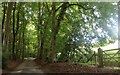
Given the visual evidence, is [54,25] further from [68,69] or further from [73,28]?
[68,69]

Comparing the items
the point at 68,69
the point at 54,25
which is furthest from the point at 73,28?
the point at 68,69

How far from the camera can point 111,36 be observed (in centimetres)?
1833

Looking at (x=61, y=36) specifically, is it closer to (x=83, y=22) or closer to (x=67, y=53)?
(x=67, y=53)

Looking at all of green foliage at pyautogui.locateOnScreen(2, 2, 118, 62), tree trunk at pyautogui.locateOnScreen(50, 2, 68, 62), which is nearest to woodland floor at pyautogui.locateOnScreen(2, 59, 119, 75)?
tree trunk at pyautogui.locateOnScreen(50, 2, 68, 62)

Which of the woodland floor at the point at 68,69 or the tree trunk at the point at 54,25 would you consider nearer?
the woodland floor at the point at 68,69

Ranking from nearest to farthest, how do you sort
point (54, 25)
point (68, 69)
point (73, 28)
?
point (68, 69)
point (54, 25)
point (73, 28)

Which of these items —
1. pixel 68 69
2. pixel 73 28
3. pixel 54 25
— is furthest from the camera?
pixel 73 28

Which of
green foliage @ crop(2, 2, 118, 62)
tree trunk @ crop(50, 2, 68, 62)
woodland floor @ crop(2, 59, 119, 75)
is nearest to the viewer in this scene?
woodland floor @ crop(2, 59, 119, 75)

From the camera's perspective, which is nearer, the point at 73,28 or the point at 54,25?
the point at 54,25

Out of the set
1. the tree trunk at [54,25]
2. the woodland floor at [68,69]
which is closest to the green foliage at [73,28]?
the tree trunk at [54,25]

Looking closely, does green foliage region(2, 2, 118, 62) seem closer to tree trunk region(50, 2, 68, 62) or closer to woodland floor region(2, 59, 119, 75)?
tree trunk region(50, 2, 68, 62)

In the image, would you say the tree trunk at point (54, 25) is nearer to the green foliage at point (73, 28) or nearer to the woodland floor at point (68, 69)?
the green foliage at point (73, 28)

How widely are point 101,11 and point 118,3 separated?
164cm

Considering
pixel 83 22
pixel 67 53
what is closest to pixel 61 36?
pixel 67 53
